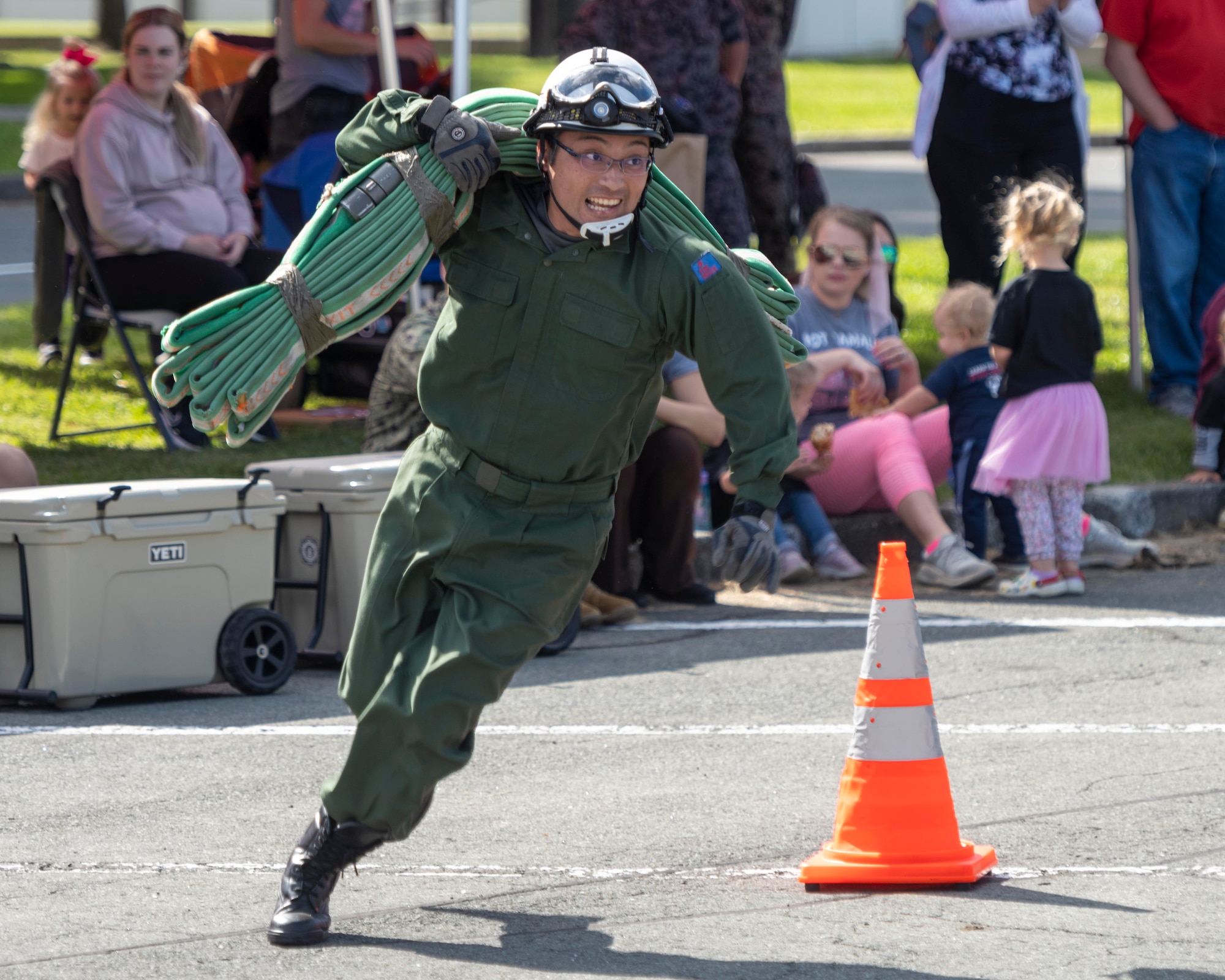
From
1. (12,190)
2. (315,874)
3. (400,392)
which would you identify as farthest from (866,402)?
(12,190)

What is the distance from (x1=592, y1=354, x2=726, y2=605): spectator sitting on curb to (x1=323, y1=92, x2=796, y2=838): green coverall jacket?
11.4ft

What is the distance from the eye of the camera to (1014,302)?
26.5 feet

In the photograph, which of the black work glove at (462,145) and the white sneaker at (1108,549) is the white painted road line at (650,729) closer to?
the black work glove at (462,145)

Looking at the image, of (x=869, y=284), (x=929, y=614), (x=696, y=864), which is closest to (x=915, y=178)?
(x=869, y=284)

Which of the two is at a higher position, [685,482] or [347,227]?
[347,227]

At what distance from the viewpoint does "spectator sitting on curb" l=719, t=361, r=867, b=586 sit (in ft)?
26.9

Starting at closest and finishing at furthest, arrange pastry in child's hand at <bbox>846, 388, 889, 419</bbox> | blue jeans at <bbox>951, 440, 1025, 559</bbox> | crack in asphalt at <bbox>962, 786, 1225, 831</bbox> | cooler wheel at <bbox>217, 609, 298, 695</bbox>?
crack in asphalt at <bbox>962, 786, 1225, 831</bbox>, cooler wheel at <bbox>217, 609, 298, 695</bbox>, blue jeans at <bbox>951, 440, 1025, 559</bbox>, pastry in child's hand at <bbox>846, 388, 889, 419</bbox>

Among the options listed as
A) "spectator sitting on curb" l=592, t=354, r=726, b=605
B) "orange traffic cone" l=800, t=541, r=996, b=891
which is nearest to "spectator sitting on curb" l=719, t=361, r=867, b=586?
"spectator sitting on curb" l=592, t=354, r=726, b=605

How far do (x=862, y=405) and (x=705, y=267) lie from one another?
15.3 feet

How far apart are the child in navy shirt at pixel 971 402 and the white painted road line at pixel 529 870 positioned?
158 inches

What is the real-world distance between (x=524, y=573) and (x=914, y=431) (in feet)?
16.1

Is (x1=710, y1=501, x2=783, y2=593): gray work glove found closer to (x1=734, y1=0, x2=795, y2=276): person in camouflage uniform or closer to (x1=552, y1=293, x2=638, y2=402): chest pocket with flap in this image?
(x1=552, y1=293, x2=638, y2=402): chest pocket with flap

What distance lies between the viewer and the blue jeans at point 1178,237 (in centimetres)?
1055

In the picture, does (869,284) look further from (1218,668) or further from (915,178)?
(915,178)
